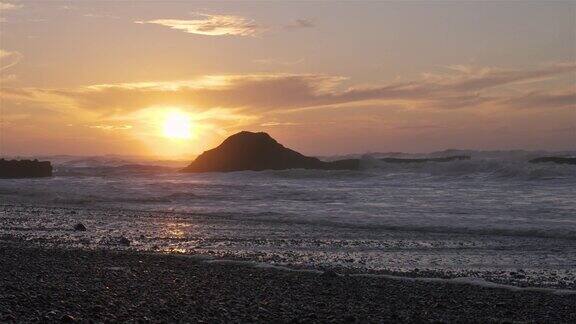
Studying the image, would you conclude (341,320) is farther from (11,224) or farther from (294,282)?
(11,224)

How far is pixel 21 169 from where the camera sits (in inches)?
2000

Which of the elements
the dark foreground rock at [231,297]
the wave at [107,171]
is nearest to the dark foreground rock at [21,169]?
the wave at [107,171]

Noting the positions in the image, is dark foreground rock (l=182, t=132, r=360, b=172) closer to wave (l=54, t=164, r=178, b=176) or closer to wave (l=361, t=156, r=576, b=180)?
wave (l=361, t=156, r=576, b=180)

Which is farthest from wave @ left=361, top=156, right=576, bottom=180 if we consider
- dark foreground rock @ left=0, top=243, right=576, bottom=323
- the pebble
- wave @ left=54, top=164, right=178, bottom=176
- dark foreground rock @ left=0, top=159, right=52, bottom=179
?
dark foreground rock @ left=0, top=159, right=52, bottom=179

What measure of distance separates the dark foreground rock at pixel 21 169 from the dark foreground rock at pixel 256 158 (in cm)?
1500

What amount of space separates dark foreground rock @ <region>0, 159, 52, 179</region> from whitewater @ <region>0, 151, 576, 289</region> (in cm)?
1277

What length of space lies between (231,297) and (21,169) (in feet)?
155

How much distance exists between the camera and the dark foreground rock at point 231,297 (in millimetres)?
7660

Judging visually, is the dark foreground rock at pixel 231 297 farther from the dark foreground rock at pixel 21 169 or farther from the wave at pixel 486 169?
the dark foreground rock at pixel 21 169

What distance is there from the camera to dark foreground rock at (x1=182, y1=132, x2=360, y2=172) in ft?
187

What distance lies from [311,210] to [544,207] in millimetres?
9151

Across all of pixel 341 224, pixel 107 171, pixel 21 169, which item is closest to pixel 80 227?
pixel 341 224

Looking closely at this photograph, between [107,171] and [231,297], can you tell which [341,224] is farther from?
[107,171]

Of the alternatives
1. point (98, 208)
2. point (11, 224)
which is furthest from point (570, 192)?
point (11, 224)
